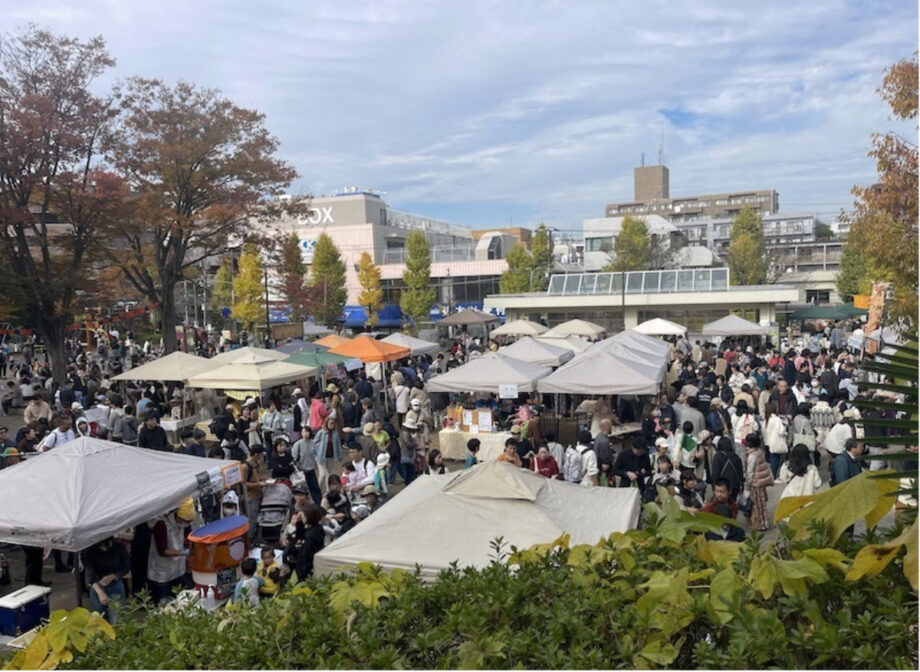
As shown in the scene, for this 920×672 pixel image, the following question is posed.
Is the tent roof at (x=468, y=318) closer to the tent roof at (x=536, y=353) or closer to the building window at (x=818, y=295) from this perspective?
the tent roof at (x=536, y=353)

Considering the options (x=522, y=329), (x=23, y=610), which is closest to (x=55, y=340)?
(x=522, y=329)

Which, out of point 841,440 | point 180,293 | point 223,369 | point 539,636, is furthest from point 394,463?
point 180,293

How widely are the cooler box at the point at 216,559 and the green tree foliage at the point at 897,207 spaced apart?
31.8ft

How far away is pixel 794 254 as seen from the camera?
69375mm

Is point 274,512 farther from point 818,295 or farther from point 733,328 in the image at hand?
point 818,295

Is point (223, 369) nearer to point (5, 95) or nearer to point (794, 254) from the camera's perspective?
point (5, 95)

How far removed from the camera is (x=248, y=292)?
3928 cm

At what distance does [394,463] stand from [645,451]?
3935mm

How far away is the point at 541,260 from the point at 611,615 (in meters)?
46.1

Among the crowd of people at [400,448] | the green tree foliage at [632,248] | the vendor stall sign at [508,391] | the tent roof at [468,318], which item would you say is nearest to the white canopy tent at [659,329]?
the crowd of people at [400,448]

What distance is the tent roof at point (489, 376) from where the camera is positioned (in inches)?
477

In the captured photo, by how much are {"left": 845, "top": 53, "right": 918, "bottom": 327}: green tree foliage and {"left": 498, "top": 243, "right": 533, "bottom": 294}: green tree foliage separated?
36.1 meters

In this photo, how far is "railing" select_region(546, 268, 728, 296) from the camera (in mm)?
31438

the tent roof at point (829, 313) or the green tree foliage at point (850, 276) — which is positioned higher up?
the green tree foliage at point (850, 276)
